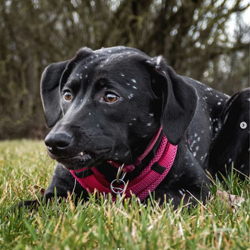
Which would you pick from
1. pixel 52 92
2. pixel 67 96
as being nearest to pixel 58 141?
pixel 67 96

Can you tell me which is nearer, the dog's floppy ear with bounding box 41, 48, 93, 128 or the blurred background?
the dog's floppy ear with bounding box 41, 48, 93, 128

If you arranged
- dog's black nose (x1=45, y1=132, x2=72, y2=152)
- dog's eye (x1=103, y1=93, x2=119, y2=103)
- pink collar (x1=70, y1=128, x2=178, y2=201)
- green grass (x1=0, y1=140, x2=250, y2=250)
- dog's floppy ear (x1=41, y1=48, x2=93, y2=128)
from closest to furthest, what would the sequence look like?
green grass (x1=0, y1=140, x2=250, y2=250), dog's black nose (x1=45, y1=132, x2=72, y2=152), dog's eye (x1=103, y1=93, x2=119, y2=103), pink collar (x1=70, y1=128, x2=178, y2=201), dog's floppy ear (x1=41, y1=48, x2=93, y2=128)

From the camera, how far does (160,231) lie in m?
1.51

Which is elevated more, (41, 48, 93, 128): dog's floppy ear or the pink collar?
(41, 48, 93, 128): dog's floppy ear

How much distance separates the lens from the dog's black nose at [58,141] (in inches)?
79.7

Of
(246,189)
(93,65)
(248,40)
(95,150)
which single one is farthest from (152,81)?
(248,40)

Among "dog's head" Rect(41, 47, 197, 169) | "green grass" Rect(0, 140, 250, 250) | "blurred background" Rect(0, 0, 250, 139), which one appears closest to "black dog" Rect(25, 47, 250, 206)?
"dog's head" Rect(41, 47, 197, 169)

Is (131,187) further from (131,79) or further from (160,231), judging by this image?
(160,231)

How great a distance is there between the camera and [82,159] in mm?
2207

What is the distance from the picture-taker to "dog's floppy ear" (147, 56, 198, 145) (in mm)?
2389

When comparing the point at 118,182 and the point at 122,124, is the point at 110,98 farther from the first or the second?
the point at 118,182

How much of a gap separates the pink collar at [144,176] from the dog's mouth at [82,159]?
242mm

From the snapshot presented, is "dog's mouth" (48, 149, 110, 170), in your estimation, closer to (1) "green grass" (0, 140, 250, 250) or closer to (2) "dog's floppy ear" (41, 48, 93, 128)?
(1) "green grass" (0, 140, 250, 250)

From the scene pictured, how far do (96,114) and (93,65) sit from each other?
0.41 metres
